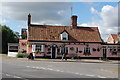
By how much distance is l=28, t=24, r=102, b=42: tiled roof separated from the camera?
42344mm

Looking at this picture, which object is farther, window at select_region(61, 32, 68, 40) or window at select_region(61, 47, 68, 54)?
window at select_region(61, 32, 68, 40)

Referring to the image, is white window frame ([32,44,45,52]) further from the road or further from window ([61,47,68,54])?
the road

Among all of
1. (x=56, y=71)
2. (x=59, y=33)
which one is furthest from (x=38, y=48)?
(x=56, y=71)

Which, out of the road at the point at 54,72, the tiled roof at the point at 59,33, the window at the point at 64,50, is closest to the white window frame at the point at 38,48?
the tiled roof at the point at 59,33

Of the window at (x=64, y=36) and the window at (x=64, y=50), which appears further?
the window at (x=64, y=36)

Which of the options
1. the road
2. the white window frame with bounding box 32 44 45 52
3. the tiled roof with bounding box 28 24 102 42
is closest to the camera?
the road

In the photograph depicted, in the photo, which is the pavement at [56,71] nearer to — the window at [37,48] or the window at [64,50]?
the window at [37,48]

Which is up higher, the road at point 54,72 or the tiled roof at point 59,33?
the tiled roof at point 59,33

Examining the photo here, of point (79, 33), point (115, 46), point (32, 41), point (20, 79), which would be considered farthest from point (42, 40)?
point (20, 79)

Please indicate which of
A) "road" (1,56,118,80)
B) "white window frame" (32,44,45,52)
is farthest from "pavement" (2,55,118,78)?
"white window frame" (32,44,45,52)

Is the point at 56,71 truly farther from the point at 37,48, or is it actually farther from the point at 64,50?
the point at 64,50

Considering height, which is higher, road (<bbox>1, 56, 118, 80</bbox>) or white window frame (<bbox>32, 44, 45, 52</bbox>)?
white window frame (<bbox>32, 44, 45, 52</bbox>)

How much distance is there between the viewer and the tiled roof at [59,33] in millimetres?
42344

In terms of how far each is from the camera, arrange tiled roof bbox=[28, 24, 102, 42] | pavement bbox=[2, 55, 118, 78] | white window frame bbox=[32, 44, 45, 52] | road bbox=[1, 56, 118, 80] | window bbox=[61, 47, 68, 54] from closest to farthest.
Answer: road bbox=[1, 56, 118, 80] < pavement bbox=[2, 55, 118, 78] < white window frame bbox=[32, 44, 45, 52] < tiled roof bbox=[28, 24, 102, 42] < window bbox=[61, 47, 68, 54]
